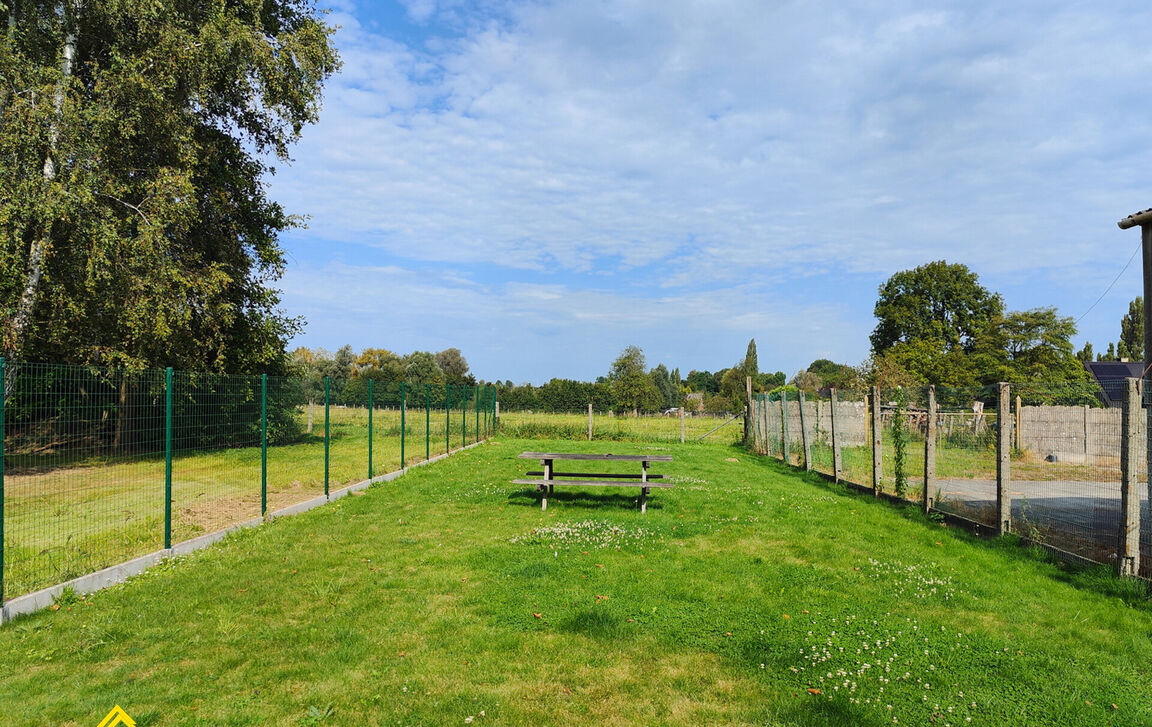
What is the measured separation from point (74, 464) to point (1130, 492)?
39.0 ft

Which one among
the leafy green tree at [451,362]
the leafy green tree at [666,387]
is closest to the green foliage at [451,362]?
the leafy green tree at [451,362]

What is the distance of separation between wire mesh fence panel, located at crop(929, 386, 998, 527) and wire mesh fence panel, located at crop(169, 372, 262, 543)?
1070 cm

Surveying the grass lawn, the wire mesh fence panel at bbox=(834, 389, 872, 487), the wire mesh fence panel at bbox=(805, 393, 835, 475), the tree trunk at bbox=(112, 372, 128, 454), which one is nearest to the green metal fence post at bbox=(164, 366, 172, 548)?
the grass lawn

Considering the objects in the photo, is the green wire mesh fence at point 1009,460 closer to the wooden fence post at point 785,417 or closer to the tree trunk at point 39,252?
the wooden fence post at point 785,417

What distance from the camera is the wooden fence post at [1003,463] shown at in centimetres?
787

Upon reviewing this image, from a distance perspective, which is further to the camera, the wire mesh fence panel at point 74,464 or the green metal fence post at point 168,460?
the green metal fence post at point 168,460

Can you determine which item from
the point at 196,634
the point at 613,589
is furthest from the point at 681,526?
the point at 196,634

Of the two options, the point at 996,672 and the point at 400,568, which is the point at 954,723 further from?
the point at 400,568

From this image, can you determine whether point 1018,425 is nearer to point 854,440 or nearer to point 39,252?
point 854,440

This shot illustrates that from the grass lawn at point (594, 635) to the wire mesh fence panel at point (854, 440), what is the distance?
5.33 m

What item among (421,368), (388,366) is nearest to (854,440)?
(421,368)

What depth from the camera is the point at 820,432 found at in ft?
55.1

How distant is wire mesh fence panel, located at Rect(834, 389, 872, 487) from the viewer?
13.5 metres

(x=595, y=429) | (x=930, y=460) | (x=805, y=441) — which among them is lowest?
(x=595, y=429)
